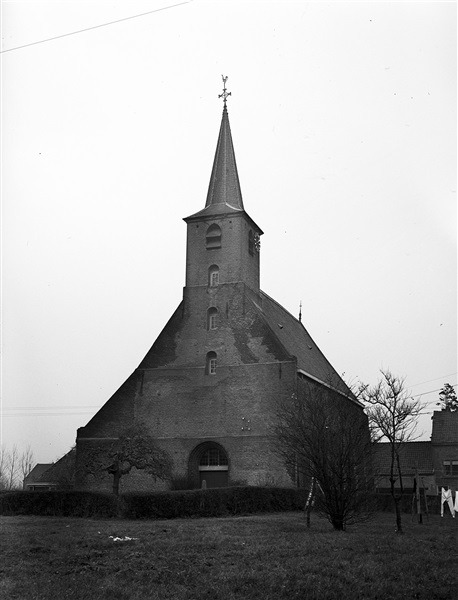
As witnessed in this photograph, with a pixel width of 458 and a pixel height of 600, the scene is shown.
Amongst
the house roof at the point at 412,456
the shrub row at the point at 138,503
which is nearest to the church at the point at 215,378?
the shrub row at the point at 138,503

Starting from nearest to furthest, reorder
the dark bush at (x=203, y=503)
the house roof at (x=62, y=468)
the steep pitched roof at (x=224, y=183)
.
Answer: the dark bush at (x=203, y=503), the steep pitched roof at (x=224, y=183), the house roof at (x=62, y=468)

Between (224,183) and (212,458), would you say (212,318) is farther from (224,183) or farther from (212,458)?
(224,183)

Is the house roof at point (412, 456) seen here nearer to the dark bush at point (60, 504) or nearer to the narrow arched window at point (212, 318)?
the narrow arched window at point (212, 318)

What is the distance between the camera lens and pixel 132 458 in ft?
108

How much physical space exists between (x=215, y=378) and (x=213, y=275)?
6604mm

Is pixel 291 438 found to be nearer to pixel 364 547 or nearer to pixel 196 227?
pixel 364 547

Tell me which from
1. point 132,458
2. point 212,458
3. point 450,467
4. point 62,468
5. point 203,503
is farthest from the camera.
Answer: point 450,467

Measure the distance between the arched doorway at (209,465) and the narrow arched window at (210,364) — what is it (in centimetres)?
414

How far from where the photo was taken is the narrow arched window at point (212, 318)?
42781 millimetres

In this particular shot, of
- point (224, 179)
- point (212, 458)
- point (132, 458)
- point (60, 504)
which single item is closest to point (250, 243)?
point (224, 179)

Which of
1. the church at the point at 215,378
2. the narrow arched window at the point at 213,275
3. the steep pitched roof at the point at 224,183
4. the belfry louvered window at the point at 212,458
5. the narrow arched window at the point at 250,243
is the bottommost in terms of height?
the belfry louvered window at the point at 212,458

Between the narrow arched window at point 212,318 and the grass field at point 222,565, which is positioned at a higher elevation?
the narrow arched window at point 212,318

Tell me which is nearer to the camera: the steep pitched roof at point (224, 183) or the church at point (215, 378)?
the church at point (215, 378)

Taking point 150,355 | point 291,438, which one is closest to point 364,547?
point 291,438
